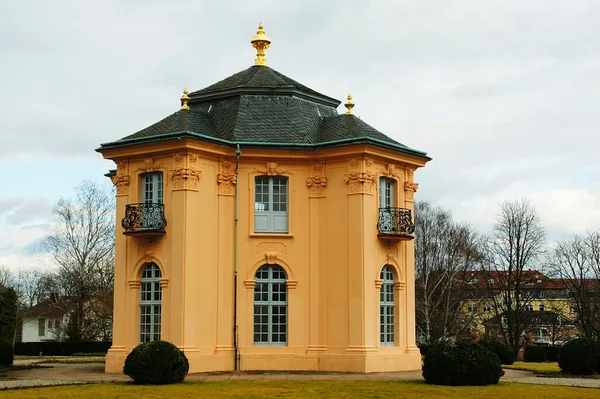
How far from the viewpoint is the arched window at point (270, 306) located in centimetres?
3112

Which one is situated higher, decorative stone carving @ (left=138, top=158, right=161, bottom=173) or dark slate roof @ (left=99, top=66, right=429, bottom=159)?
dark slate roof @ (left=99, top=66, right=429, bottom=159)

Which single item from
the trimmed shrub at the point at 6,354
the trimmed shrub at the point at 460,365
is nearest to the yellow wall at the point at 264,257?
the trimmed shrub at the point at 460,365

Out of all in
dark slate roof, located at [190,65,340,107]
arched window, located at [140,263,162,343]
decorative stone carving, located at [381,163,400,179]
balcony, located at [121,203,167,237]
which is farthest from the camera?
dark slate roof, located at [190,65,340,107]

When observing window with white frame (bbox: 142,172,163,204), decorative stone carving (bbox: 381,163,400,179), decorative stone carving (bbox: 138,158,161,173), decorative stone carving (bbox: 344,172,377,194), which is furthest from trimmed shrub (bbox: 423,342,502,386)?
decorative stone carving (bbox: 138,158,161,173)

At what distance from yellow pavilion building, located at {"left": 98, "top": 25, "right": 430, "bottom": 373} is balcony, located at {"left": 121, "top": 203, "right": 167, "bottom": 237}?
40mm

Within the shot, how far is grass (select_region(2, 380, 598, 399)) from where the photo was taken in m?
20.7

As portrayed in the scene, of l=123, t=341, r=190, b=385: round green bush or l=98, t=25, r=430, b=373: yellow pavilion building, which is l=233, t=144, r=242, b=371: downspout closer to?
l=98, t=25, r=430, b=373: yellow pavilion building

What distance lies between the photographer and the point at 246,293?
3105 centimetres

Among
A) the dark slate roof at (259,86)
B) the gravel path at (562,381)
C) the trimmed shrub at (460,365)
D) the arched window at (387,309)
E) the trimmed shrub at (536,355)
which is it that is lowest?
the trimmed shrub at (536,355)

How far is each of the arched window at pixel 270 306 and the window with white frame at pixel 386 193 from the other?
14.6ft

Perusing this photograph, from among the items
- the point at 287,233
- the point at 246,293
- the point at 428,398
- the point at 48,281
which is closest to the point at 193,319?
the point at 246,293

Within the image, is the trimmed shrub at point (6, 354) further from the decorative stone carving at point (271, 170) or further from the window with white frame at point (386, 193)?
the window with white frame at point (386, 193)

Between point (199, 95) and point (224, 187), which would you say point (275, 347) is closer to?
point (224, 187)

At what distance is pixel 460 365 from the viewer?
23.8 m
